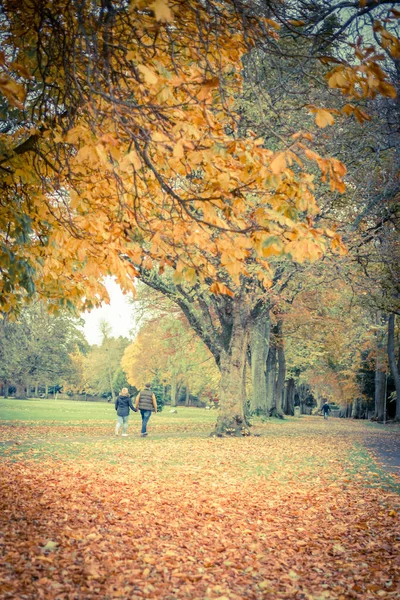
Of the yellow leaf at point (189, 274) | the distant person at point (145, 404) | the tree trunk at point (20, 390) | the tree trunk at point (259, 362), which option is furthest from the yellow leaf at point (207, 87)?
the tree trunk at point (20, 390)

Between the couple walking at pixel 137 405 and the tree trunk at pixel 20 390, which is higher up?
the couple walking at pixel 137 405

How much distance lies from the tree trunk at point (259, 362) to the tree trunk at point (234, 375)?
438 inches

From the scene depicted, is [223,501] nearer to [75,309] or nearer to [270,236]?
[75,309]

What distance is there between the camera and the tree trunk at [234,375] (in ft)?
62.1

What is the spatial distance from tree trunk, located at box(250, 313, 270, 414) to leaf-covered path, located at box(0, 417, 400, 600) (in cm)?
1950

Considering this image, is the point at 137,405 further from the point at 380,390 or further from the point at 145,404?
the point at 380,390

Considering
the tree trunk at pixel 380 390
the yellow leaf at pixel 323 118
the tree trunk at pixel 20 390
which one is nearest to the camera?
the yellow leaf at pixel 323 118

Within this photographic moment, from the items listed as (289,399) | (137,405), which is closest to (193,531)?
(137,405)

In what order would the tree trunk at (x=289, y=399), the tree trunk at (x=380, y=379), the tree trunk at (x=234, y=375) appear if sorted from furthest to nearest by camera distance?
1. the tree trunk at (x=289, y=399)
2. the tree trunk at (x=380, y=379)
3. the tree trunk at (x=234, y=375)

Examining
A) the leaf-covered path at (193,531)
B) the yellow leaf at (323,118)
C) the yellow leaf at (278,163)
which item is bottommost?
the leaf-covered path at (193,531)

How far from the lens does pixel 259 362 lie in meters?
31.4

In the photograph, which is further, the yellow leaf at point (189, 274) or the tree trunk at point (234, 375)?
the tree trunk at point (234, 375)

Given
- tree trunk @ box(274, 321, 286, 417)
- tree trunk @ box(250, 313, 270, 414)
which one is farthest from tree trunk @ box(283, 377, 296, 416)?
tree trunk @ box(250, 313, 270, 414)

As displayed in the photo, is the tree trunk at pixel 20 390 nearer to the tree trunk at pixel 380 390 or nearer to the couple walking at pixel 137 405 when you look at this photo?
the tree trunk at pixel 380 390
